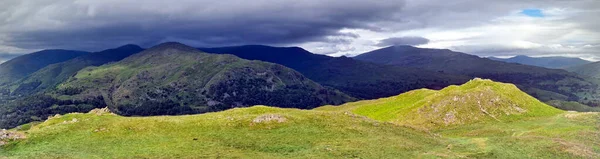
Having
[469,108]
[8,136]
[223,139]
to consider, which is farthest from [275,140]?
[469,108]

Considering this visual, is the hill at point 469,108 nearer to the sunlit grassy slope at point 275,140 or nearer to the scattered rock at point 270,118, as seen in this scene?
the sunlit grassy slope at point 275,140

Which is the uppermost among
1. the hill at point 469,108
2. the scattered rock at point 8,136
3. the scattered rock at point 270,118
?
the scattered rock at point 270,118

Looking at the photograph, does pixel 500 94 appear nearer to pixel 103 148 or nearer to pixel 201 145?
pixel 201 145

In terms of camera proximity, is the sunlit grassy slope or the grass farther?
the sunlit grassy slope

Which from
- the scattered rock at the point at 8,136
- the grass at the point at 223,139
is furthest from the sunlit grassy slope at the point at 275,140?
the scattered rock at the point at 8,136

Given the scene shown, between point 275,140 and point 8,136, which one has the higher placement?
point 8,136

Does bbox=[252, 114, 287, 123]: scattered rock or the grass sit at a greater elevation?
bbox=[252, 114, 287, 123]: scattered rock

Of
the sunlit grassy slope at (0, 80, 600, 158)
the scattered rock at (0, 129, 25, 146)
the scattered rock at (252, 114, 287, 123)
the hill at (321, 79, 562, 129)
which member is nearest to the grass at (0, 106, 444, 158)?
the sunlit grassy slope at (0, 80, 600, 158)

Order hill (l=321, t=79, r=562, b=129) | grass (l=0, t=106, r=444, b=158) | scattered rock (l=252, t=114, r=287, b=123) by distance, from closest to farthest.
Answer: grass (l=0, t=106, r=444, b=158), scattered rock (l=252, t=114, r=287, b=123), hill (l=321, t=79, r=562, b=129)

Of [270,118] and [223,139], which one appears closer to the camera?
[223,139]

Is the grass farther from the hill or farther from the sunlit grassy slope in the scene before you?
the hill

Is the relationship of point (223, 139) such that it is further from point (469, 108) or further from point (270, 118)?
point (469, 108)

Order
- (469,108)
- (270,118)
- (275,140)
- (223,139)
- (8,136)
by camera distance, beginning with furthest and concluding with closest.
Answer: (469,108)
(270,118)
(223,139)
(275,140)
(8,136)

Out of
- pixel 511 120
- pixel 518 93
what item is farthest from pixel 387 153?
pixel 518 93
